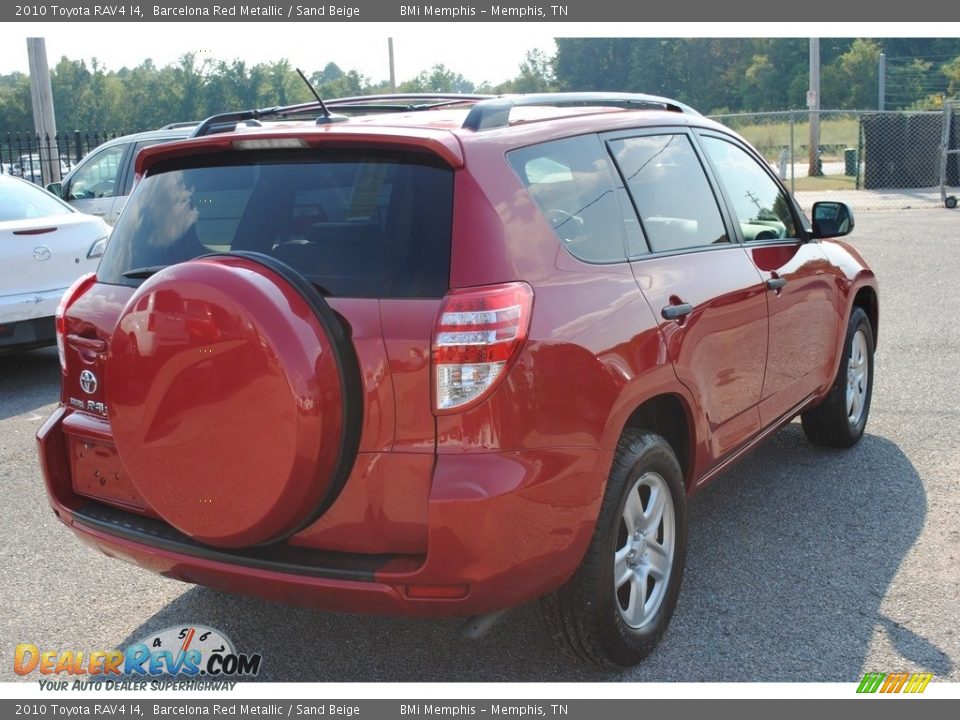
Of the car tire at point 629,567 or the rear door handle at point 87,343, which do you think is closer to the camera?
the car tire at point 629,567

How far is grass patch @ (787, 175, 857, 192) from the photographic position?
26172mm

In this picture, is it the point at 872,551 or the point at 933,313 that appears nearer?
the point at 872,551

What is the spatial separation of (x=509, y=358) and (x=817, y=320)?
2.64 m

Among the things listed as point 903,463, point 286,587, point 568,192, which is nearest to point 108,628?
point 286,587

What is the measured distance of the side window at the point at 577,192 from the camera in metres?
3.30

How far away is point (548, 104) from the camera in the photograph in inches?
152

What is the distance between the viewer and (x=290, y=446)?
9.42ft

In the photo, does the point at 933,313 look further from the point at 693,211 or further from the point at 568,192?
the point at 568,192

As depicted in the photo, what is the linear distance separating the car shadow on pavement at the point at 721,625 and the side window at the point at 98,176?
29.9ft

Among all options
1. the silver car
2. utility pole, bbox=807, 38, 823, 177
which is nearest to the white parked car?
the silver car

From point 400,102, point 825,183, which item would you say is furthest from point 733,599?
point 825,183

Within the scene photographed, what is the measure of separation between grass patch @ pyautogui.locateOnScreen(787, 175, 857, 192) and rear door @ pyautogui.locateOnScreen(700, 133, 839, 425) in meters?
20.9

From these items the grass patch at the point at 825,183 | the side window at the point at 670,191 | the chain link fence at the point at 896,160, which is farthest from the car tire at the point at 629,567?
the grass patch at the point at 825,183

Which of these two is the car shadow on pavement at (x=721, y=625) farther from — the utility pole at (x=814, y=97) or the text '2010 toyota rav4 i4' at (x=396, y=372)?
the utility pole at (x=814, y=97)
